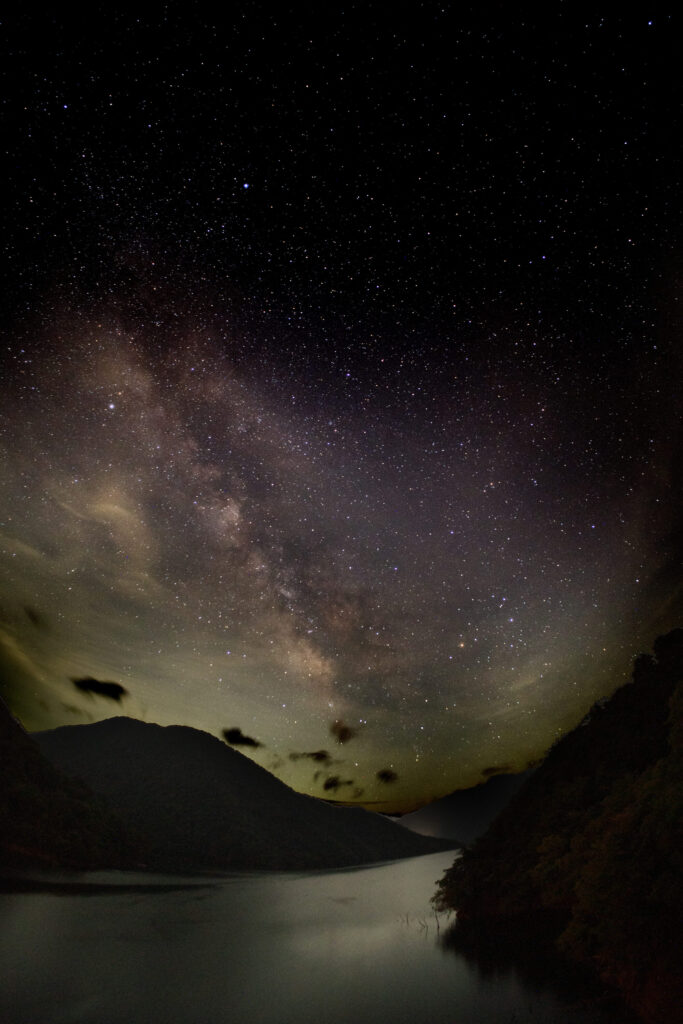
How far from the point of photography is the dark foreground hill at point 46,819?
5606 centimetres

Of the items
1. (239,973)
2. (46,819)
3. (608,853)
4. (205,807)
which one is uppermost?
(205,807)

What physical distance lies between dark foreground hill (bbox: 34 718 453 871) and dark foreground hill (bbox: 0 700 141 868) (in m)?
13.1

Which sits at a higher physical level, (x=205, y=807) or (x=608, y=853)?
(x=205, y=807)

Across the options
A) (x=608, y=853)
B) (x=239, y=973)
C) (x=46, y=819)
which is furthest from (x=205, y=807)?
(x=608, y=853)

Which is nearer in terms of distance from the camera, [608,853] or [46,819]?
[608,853]

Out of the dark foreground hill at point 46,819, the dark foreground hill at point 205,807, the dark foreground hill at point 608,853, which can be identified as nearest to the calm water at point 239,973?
the dark foreground hill at point 608,853

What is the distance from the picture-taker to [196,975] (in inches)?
696

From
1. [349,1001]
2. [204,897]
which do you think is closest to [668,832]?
[349,1001]

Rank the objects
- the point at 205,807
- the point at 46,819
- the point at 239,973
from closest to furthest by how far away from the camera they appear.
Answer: the point at 239,973 → the point at 46,819 → the point at 205,807

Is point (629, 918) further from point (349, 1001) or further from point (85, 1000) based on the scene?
point (85, 1000)

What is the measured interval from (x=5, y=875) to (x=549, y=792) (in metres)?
49.9

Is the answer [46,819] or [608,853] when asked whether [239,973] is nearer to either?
[608,853]

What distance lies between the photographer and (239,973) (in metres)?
18.3

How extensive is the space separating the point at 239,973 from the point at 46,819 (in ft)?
196
